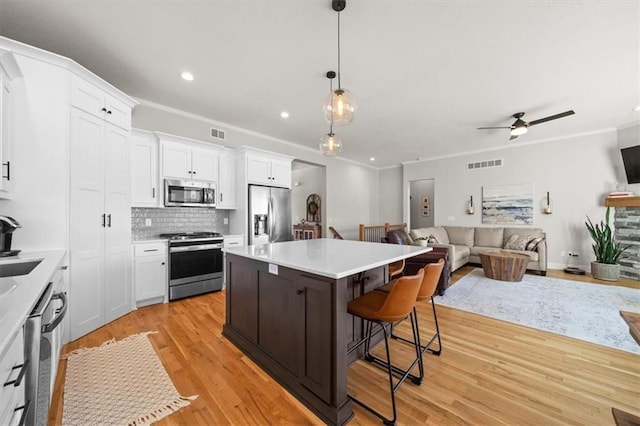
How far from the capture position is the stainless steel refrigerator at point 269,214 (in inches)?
173

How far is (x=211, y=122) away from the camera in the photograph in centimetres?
444

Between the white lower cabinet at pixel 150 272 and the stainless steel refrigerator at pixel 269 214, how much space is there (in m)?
1.36

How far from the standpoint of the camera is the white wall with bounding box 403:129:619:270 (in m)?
5.07

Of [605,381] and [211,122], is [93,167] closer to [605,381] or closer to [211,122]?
[211,122]

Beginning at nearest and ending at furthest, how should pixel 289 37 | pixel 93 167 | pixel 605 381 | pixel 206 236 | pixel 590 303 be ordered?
pixel 605 381
pixel 289 37
pixel 93 167
pixel 590 303
pixel 206 236

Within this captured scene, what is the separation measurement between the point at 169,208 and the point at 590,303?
20.9ft

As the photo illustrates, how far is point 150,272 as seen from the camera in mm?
3391

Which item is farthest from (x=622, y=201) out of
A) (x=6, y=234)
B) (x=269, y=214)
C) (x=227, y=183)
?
(x=6, y=234)

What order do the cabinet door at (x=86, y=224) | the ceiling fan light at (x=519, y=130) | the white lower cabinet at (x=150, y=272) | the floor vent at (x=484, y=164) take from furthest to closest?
the floor vent at (x=484, y=164) < the ceiling fan light at (x=519, y=130) < the white lower cabinet at (x=150, y=272) < the cabinet door at (x=86, y=224)

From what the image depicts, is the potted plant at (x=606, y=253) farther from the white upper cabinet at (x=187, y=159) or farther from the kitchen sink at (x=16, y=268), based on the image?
the kitchen sink at (x=16, y=268)

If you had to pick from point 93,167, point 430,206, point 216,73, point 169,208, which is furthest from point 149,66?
point 430,206

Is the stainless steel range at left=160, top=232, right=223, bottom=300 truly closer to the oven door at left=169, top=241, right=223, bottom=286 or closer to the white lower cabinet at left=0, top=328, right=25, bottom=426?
the oven door at left=169, top=241, right=223, bottom=286

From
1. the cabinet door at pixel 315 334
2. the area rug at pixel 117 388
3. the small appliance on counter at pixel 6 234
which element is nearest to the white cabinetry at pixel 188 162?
the small appliance on counter at pixel 6 234

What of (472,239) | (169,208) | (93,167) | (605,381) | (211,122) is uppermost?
(211,122)
